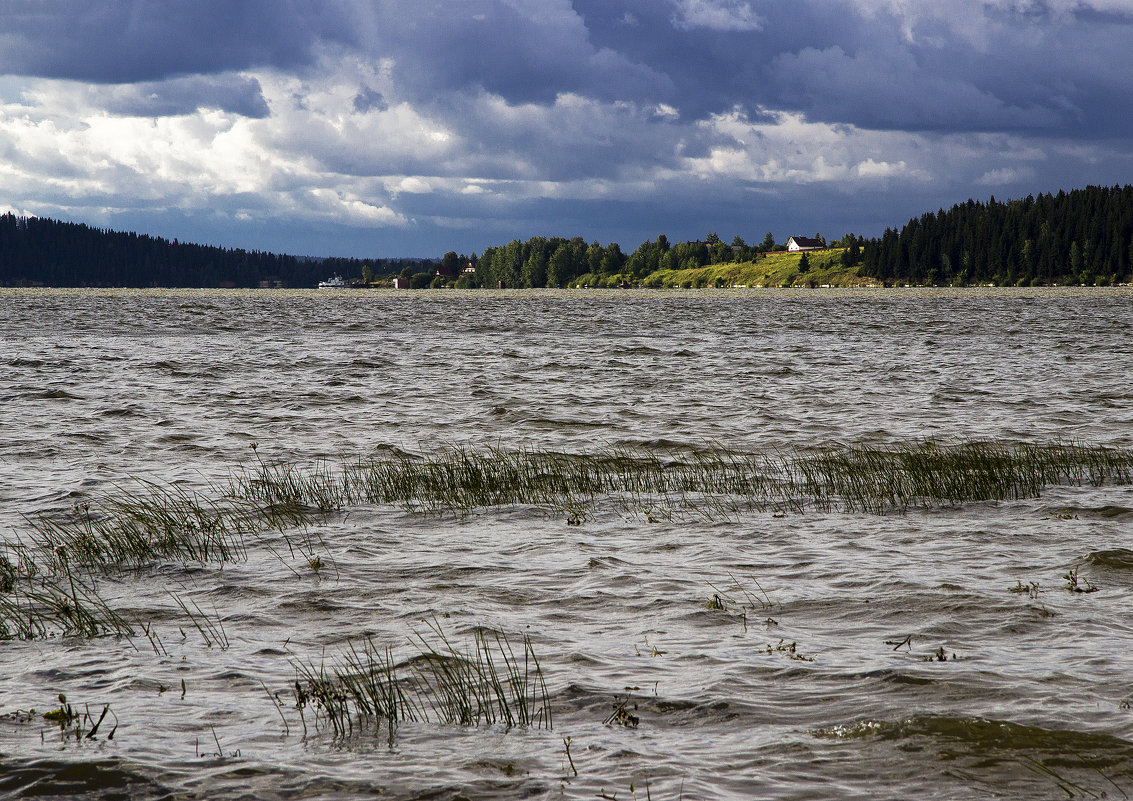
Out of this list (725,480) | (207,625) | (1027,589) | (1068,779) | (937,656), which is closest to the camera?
(1068,779)

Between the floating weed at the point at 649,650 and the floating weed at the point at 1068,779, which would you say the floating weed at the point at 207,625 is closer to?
the floating weed at the point at 649,650

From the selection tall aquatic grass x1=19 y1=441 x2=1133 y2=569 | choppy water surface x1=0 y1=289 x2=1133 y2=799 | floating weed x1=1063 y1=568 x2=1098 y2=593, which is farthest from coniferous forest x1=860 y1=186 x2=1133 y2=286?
floating weed x1=1063 y1=568 x2=1098 y2=593

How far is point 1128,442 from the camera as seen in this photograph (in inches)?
695

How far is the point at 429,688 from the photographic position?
6.46 meters

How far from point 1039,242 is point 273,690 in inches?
8036

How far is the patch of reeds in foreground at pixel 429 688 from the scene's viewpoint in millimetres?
5891

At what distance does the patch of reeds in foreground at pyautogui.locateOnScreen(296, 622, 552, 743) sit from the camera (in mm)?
5891

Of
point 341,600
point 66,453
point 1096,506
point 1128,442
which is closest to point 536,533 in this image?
point 341,600

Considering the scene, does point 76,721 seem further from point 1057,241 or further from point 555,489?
point 1057,241

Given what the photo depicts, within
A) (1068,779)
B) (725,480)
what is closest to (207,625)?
(1068,779)

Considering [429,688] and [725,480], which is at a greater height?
[725,480]

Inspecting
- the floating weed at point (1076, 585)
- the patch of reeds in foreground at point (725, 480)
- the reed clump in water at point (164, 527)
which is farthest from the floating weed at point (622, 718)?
the patch of reeds in foreground at point (725, 480)

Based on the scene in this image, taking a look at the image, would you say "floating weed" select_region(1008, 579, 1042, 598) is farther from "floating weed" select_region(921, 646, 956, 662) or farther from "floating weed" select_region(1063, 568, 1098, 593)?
"floating weed" select_region(921, 646, 956, 662)

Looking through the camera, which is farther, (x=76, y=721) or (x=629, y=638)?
(x=629, y=638)
